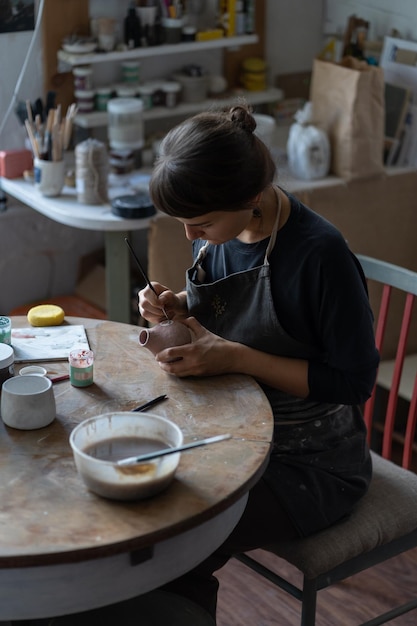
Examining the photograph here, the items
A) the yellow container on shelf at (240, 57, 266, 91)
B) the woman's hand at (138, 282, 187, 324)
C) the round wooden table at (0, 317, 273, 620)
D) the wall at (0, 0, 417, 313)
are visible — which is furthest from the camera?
the yellow container on shelf at (240, 57, 266, 91)

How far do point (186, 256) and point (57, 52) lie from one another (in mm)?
847

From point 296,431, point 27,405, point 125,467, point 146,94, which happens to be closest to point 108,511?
point 125,467

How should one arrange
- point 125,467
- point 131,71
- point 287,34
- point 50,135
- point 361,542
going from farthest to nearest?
point 287,34
point 131,71
point 50,135
point 361,542
point 125,467

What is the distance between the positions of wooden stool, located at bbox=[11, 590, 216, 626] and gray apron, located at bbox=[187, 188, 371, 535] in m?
0.27

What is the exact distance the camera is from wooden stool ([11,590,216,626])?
166 cm

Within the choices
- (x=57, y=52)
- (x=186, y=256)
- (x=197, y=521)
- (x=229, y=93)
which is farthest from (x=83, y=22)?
(x=197, y=521)

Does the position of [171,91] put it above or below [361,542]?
above

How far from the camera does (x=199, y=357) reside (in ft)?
5.67

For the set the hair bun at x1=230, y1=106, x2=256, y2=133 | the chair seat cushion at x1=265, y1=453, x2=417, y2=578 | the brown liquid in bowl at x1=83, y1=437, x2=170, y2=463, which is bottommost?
the chair seat cushion at x1=265, y1=453, x2=417, y2=578

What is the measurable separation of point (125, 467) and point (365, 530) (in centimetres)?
69

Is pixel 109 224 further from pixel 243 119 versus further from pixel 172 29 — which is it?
pixel 243 119

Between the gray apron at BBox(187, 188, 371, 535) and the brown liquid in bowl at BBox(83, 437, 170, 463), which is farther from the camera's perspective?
the gray apron at BBox(187, 188, 371, 535)

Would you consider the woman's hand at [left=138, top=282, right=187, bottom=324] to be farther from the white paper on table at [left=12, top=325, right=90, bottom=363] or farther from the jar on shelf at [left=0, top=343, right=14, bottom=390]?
the jar on shelf at [left=0, top=343, right=14, bottom=390]

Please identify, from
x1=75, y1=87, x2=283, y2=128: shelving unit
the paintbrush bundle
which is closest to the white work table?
the paintbrush bundle
